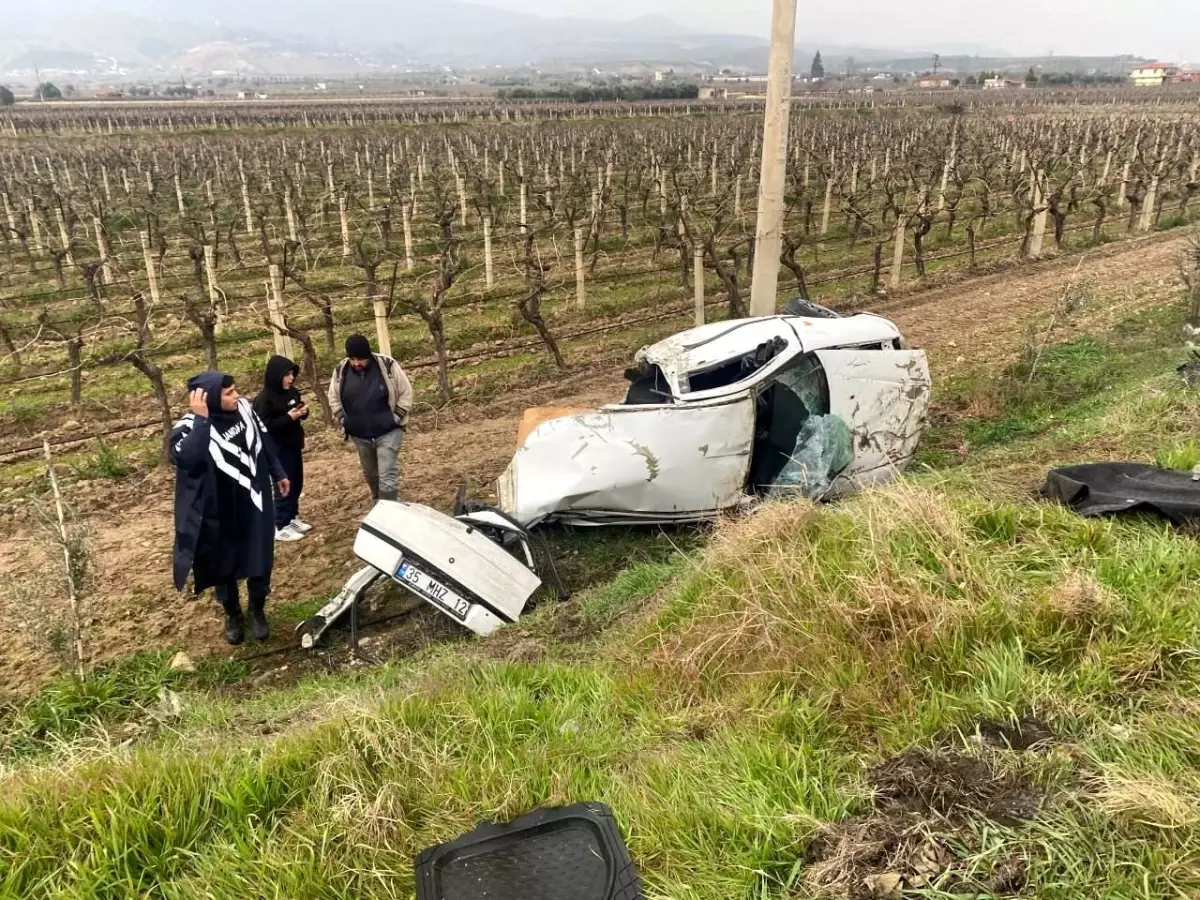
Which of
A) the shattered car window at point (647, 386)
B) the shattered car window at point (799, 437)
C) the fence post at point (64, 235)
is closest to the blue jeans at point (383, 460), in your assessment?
the shattered car window at point (647, 386)

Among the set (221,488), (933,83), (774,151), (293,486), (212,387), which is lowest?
(293,486)

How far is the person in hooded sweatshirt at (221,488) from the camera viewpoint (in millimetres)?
4969

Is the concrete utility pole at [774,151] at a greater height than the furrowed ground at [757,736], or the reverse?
the concrete utility pole at [774,151]

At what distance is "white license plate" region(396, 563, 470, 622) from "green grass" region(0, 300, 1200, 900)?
26.0 inches

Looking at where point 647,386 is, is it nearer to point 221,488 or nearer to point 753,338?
point 753,338

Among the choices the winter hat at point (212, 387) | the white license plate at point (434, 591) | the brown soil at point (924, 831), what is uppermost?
the winter hat at point (212, 387)

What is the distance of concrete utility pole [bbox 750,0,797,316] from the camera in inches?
365

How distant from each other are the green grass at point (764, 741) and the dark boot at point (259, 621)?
1093 millimetres

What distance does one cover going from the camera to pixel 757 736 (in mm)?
2990

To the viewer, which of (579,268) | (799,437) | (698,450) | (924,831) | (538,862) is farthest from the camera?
(579,268)

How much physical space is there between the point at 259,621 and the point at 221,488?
112 cm

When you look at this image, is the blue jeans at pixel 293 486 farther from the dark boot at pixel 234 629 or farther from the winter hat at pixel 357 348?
the dark boot at pixel 234 629

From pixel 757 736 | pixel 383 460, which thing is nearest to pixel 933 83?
pixel 383 460

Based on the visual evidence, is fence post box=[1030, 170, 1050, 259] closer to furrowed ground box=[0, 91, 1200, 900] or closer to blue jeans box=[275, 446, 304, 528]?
furrowed ground box=[0, 91, 1200, 900]
